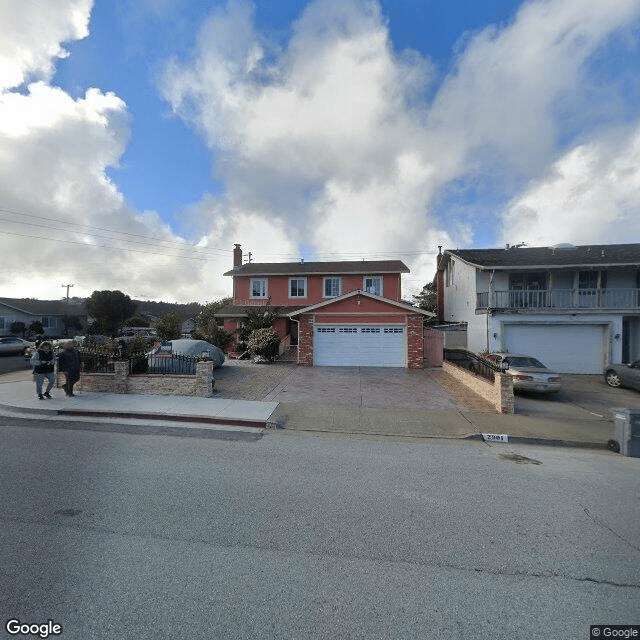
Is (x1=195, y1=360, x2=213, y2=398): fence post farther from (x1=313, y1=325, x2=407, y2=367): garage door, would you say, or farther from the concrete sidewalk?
(x1=313, y1=325, x2=407, y2=367): garage door

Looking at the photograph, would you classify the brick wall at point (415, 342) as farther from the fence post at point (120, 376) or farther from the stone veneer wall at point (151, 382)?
the fence post at point (120, 376)

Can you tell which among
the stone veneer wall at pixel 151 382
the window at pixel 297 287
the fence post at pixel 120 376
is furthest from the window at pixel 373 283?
the fence post at pixel 120 376

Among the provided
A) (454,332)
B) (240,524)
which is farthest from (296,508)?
(454,332)

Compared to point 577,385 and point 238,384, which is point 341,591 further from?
point 577,385

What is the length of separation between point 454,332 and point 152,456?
2105cm

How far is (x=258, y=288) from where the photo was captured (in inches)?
1023

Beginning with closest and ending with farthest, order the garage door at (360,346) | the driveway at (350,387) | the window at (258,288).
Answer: the driveway at (350,387)
the garage door at (360,346)
the window at (258,288)

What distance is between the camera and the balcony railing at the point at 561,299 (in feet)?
62.5

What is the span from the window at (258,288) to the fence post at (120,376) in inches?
595

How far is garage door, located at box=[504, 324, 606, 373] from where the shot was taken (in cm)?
1825

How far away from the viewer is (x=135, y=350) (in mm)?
12281

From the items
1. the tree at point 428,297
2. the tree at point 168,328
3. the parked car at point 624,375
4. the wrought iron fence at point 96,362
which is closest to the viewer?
the wrought iron fence at point 96,362

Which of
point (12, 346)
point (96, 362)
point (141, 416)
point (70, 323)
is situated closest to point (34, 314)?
point (70, 323)

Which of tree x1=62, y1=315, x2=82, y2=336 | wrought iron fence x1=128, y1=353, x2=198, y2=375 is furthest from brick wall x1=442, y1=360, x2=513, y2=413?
tree x1=62, y1=315, x2=82, y2=336
